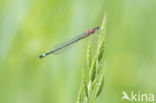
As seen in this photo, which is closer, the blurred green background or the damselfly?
the blurred green background

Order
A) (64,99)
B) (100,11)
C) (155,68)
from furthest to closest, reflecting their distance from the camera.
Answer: (100,11) → (155,68) → (64,99)

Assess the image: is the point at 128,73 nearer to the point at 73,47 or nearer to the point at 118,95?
the point at 118,95

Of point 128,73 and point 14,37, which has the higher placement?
point 14,37

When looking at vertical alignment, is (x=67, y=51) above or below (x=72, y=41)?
below

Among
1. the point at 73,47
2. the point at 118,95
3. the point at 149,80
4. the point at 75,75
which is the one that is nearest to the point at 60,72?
the point at 75,75

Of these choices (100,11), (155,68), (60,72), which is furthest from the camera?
(100,11)

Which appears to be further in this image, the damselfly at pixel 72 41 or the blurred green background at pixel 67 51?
the damselfly at pixel 72 41

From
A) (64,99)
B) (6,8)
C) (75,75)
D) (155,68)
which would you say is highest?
(6,8)

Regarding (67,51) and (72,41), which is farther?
(72,41)
